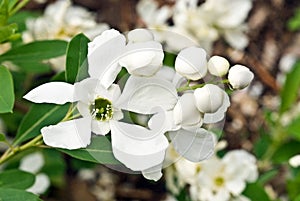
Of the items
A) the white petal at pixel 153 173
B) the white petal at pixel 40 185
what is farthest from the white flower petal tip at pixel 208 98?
the white petal at pixel 40 185

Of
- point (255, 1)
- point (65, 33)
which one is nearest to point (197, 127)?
point (65, 33)

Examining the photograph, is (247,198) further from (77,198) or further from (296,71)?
(77,198)

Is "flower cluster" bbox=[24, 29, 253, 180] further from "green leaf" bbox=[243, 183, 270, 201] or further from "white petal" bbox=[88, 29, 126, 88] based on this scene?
"green leaf" bbox=[243, 183, 270, 201]

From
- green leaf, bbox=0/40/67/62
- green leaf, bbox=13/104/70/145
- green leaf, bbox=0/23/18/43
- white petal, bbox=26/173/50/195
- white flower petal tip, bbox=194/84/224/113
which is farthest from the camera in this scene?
white petal, bbox=26/173/50/195

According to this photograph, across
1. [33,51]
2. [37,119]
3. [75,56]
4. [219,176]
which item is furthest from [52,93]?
[219,176]

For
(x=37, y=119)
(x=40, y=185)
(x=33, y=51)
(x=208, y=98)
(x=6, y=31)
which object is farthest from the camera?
(x=40, y=185)

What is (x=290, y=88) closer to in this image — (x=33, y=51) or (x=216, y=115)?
(x=33, y=51)

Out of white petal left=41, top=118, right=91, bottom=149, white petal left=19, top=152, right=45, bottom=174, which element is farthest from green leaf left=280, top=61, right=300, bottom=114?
white petal left=41, top=118, right=91, bottom=149
